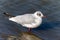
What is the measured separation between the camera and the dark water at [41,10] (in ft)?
34.0

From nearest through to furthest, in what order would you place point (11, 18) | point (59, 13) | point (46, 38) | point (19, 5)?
point (46, 38) < point (11, 18) < point (59, 13) < point (19, 5)

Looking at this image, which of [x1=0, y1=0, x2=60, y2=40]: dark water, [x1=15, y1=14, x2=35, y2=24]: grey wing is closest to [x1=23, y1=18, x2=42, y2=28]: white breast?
[x1=15, y1=14, x2=35, y2=24]: grey wing

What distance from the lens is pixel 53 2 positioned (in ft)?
42.3

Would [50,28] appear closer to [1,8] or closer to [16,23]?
[16,23]

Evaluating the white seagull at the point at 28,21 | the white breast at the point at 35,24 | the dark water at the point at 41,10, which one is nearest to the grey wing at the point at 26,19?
the white seagull at the point at 28,21

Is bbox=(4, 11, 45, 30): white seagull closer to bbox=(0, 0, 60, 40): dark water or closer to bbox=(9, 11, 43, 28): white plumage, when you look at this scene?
bbox=(9, 11, 43, 28): white plumage

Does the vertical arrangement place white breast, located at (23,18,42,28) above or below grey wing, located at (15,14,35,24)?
below

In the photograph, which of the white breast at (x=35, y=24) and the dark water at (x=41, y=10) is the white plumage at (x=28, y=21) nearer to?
the white breast at (x=35, y=24)

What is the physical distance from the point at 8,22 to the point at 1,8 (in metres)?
1.35

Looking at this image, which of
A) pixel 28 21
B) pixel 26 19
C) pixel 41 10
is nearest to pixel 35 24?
pixel 28 21

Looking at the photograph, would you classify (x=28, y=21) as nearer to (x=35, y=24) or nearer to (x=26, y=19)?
(x=26, y=19)

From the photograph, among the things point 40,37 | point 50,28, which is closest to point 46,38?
point 40,37

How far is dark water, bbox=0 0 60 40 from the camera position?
10.4 m

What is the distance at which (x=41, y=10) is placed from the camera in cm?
1219
